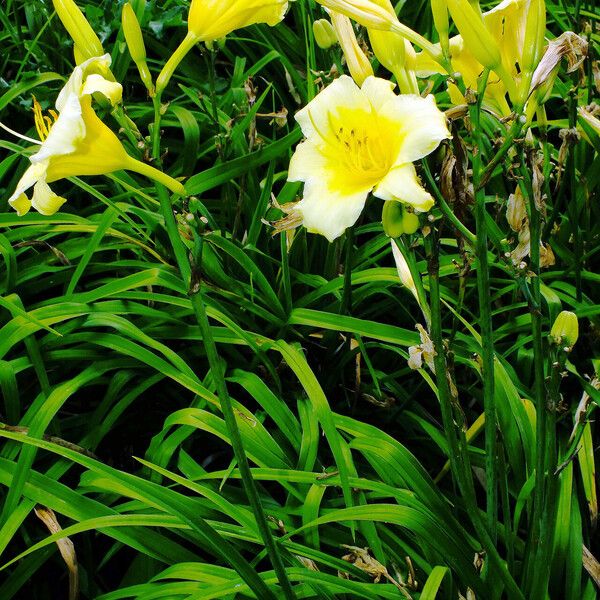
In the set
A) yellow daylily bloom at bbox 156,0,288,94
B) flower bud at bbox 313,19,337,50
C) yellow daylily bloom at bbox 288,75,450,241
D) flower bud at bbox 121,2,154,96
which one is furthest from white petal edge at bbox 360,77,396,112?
flower bud at bbox 313,19,337,50

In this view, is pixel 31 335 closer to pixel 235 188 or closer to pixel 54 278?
pixel 54 278

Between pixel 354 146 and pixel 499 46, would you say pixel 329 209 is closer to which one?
pixel 354 146

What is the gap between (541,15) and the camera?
0.68 meters

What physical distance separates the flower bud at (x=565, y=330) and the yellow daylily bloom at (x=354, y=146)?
22cm

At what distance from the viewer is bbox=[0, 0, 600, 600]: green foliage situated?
0.93 metres

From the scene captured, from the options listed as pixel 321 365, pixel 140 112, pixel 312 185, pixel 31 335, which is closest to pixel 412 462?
pixel 321 365

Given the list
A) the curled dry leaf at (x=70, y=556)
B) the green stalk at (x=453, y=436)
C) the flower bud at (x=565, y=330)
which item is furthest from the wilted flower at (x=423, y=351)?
the curled dry leaf at (x=70, y=556)

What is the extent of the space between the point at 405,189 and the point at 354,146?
12cm

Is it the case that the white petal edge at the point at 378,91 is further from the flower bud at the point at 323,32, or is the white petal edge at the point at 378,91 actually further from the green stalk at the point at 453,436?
the flower bud at the point at 323,32

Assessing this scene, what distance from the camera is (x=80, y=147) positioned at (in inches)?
24.8

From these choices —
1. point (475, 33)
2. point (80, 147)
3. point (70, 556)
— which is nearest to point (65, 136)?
point (80, 147)

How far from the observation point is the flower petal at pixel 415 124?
610 millimetres

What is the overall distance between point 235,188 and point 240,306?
0.38 m

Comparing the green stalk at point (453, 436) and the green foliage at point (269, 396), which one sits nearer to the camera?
the green stalk at point (453, 436)
